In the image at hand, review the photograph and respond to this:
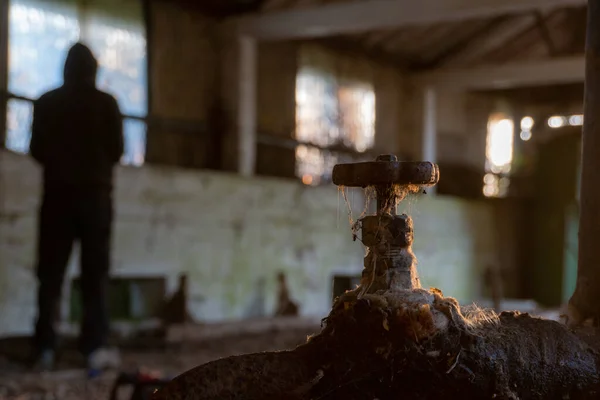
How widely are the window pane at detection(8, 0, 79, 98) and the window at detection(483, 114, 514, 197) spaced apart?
8413 millimetres

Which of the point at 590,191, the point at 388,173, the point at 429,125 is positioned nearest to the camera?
the point at 388,173

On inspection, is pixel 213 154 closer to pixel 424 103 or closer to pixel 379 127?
pixel 379 127

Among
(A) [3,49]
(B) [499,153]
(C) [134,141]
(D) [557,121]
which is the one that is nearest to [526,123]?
(D) [557,121]

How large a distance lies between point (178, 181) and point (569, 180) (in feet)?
25.2

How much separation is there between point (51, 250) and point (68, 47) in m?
3.01

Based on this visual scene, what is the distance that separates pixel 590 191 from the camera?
1.86m

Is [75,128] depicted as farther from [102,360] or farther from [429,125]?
[429,125]

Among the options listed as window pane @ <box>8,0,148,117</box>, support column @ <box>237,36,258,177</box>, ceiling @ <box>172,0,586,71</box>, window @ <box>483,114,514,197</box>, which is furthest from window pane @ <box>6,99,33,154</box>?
window @ <box>483,114,514,197</box>

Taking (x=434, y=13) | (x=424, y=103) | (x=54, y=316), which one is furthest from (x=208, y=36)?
(x=54, y=316)

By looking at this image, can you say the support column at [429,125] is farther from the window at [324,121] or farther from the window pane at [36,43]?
the window pane at [36,43]

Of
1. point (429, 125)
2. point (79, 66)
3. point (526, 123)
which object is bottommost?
point (79, 66)

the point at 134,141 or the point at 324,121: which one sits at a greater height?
the point at 324,121

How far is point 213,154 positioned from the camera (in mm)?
7758

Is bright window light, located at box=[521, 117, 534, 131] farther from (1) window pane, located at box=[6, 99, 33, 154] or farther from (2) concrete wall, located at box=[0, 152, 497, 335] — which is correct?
(1) window pane, located at box=[6, 99, 33, 154]
